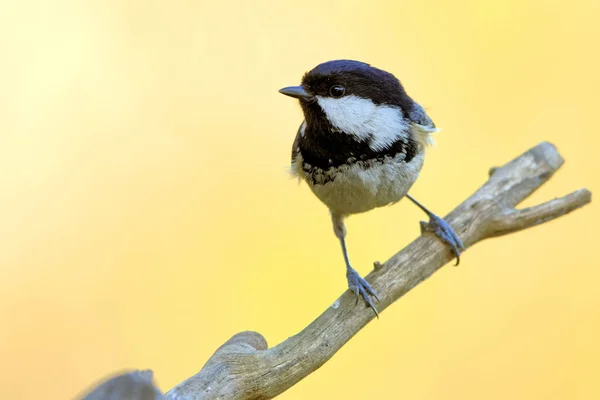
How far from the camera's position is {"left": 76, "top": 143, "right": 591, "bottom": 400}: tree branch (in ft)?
4.44

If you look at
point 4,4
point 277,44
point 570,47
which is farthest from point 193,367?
point 570,47

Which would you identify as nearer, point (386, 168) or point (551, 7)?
point (386, 168)

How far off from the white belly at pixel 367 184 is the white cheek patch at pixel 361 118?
2.5 inches

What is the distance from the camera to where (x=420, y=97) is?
9.39 ft

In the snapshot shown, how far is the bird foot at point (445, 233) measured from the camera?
186cm

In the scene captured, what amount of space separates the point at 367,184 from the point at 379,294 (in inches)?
11.9

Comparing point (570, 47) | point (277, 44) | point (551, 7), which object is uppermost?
point (277, 44)

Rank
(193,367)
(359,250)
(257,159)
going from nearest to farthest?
1. (193,367)
2. (359,250)
3. (257,159)

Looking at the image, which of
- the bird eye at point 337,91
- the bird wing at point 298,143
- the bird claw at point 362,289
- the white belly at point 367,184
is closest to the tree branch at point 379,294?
the bird claw at point 362,289

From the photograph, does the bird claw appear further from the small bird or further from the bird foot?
the bird foot

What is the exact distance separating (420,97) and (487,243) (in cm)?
71

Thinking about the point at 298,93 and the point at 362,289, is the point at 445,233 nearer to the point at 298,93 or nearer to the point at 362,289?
the point at 362,289

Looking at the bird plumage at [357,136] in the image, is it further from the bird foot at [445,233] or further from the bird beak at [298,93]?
the bird foot at [445,233]

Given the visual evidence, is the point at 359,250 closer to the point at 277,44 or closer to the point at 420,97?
the point at 420,97
